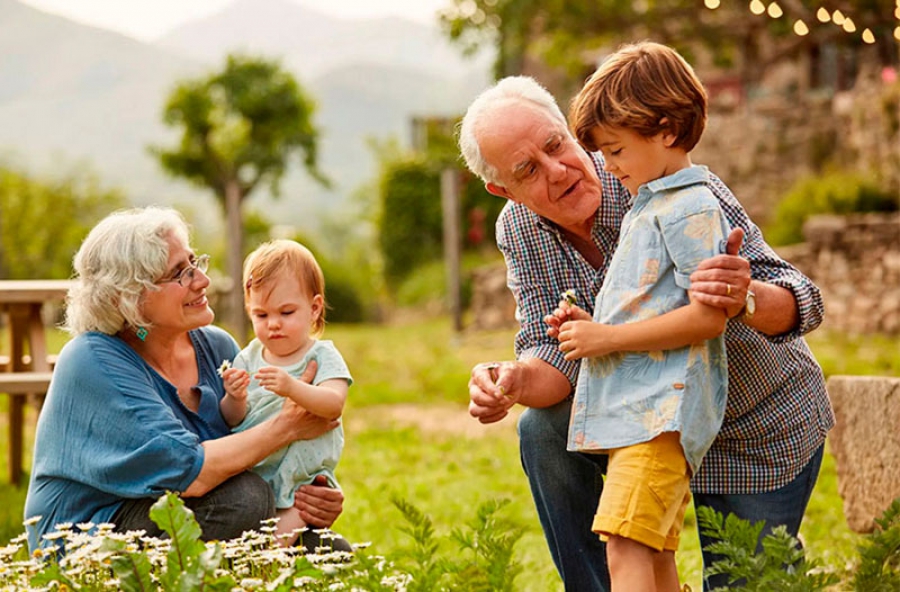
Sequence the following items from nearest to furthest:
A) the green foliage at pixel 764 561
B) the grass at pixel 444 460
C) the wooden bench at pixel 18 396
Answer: the green foliage at pixel 764 561 < the grass at pixel 444 460 < the wooden bench at pixel 18 396

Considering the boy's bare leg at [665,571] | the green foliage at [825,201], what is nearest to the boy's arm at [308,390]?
the boy's bare leg at [665,571]

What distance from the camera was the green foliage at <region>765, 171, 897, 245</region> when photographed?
13.1 m

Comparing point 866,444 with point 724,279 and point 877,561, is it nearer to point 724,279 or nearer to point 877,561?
point 724,279

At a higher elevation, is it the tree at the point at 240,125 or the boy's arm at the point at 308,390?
the tree at the point at 240,125

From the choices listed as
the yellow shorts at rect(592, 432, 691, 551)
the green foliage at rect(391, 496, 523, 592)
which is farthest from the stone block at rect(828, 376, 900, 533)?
the green foliage at rect(391, 496, 523, 592)

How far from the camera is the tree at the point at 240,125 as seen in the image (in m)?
24.1

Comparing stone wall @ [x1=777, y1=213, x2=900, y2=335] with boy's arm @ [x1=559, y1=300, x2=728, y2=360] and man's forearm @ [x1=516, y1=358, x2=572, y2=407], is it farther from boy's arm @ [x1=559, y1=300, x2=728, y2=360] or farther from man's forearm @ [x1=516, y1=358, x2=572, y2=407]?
boy's arm @ [x1=559, y1=300, x2=728, y2=360]

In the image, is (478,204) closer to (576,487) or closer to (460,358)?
(460,358)

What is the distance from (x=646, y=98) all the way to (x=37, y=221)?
142 ft

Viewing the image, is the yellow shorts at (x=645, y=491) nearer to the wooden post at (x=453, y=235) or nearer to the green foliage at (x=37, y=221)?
the wooden post at (x=453, y=235)

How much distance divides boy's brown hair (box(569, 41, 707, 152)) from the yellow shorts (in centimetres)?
70

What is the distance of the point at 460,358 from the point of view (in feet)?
38.3

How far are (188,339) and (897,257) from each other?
31.1ft

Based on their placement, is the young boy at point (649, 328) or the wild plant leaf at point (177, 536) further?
A: the young boy at point (649, 328)
